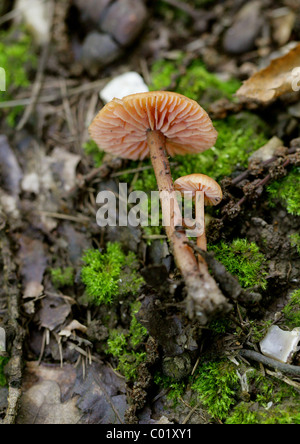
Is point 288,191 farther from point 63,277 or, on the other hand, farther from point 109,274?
point 63,277

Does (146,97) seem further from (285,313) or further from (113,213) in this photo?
(285,313)

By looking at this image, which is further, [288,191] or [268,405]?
[288,191]

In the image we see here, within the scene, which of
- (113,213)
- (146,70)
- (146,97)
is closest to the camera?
(146,97)

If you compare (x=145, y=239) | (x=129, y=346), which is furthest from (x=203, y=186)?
(x=129, y=346)

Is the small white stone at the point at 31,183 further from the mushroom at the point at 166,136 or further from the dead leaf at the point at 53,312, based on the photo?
the dead leaf at the point at 53,312

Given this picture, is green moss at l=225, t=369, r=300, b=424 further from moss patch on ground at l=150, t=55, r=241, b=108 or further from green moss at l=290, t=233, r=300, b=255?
moss patch on ground at l=150, t=55, r=241, b=108

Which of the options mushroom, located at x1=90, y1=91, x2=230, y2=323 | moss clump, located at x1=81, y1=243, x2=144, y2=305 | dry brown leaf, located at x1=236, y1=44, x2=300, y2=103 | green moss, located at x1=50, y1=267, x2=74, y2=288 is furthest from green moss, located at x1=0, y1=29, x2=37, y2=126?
dry brown leaf, located at x1=236, y1=44, x2=300, y2=103
